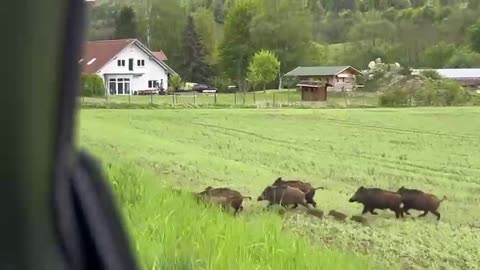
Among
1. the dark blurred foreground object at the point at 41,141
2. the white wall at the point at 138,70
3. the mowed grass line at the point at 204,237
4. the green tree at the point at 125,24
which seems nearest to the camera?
the dark blurred foreground object at the point at 41,141

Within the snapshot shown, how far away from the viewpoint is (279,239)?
890mm

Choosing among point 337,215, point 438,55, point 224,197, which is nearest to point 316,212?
point 337,215

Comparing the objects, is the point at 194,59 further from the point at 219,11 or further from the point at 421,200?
the point at 421,200

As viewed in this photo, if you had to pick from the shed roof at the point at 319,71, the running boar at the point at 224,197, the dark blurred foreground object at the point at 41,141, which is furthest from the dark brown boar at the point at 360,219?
the dark blurred foreground object at the point at 41,141

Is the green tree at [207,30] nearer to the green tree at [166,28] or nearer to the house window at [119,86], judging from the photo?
the green tree at [166,28]

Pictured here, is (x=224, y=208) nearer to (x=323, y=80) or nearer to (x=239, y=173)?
(x=239, y=173)

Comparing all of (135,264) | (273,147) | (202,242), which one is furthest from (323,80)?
(135,264)

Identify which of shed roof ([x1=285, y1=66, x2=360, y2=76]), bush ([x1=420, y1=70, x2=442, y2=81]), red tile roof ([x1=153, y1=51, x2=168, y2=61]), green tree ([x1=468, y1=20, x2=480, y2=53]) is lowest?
bush ([x1=420, y1=70, x2=442, y2=81])

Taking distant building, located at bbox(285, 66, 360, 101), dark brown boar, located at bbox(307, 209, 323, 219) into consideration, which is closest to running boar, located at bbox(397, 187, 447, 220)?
Result: dark brown boar, located at bbox(307, 209, 323, 219)

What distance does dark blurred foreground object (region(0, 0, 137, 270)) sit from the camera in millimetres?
141

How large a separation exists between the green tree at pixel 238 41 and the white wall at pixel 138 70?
0.11m

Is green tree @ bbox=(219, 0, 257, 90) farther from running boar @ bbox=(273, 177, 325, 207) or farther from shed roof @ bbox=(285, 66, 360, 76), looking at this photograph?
running boar @ bbox=(273, 177, 325, 207)

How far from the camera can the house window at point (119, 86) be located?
111cm

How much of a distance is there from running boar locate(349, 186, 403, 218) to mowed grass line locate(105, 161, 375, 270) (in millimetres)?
120
